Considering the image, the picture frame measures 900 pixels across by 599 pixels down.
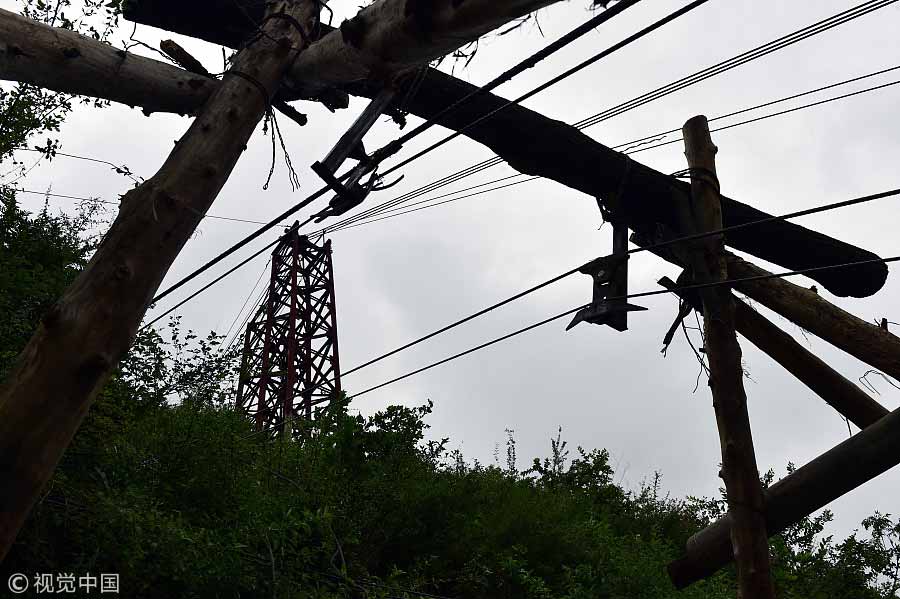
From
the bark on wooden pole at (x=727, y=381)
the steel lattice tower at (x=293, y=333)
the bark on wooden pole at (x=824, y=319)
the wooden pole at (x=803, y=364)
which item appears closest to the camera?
the bark on wooden pole at (x=727, y=381)

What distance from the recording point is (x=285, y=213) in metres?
4.93

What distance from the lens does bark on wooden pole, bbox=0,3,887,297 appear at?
348 cm

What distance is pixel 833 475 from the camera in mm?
4648

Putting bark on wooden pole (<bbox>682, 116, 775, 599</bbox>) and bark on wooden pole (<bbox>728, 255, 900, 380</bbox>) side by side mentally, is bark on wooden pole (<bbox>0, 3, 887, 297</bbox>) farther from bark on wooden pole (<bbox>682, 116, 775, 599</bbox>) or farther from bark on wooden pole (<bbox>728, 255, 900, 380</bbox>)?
bark on wooden pole (<bbox>728, 255, 900, 380</bbox>)

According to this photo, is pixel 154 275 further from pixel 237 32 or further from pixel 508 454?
pixel 508 454

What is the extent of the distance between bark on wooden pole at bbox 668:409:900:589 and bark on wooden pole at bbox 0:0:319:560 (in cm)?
379

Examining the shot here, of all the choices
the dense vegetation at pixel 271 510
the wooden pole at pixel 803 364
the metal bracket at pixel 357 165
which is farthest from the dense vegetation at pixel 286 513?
the wooden pole at pixel 803 364

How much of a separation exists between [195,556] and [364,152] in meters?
3.10

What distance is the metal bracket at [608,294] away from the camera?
5.44 meters

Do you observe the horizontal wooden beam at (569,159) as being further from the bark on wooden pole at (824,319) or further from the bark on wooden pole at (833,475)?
the bark on wooden pole at (833,475)

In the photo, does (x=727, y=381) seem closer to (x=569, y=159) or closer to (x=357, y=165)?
(x=569, y=159)

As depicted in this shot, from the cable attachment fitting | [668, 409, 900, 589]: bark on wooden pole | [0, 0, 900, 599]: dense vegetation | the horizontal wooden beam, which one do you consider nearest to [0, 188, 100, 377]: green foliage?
[0, 0, 900, 599]: dense vegetation

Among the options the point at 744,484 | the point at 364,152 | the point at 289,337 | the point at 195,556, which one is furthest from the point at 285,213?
the point at 289,337

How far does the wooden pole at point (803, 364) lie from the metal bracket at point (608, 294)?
30 centimetres
